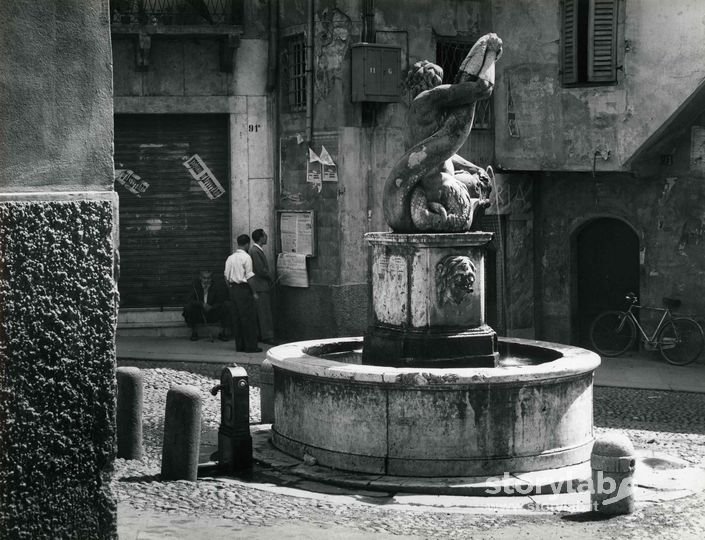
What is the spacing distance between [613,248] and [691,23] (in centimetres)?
404

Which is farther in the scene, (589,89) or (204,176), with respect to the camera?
(204,176)

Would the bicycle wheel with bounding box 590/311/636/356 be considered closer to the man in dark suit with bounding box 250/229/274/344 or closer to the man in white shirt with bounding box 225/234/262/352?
the man in dark suit with bounding box 250/229/274/344

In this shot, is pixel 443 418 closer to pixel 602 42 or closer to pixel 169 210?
pixel 602 42

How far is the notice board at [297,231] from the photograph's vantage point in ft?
63.6

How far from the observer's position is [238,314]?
18.5 meters

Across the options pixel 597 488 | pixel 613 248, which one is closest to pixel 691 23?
pixel 613 248

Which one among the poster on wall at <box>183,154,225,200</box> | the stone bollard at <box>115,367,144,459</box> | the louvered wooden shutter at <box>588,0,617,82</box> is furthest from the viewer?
the poster on wall at <box>183,154,225,200</box>

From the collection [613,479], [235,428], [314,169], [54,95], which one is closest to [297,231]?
[314,169]

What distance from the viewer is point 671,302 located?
18.4 meters

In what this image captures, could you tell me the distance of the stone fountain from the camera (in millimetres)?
9656

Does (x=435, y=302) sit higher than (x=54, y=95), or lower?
lower

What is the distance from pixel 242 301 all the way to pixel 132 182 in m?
3.41

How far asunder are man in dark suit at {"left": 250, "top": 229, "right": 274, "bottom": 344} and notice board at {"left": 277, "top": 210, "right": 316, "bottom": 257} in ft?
1.44

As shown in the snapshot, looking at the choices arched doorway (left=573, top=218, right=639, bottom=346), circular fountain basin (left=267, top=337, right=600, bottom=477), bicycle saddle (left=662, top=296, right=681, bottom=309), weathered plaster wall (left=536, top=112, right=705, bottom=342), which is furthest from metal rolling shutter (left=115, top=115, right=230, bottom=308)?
circular fountain basin (left=267, top=337, right=600, bottom=477)
